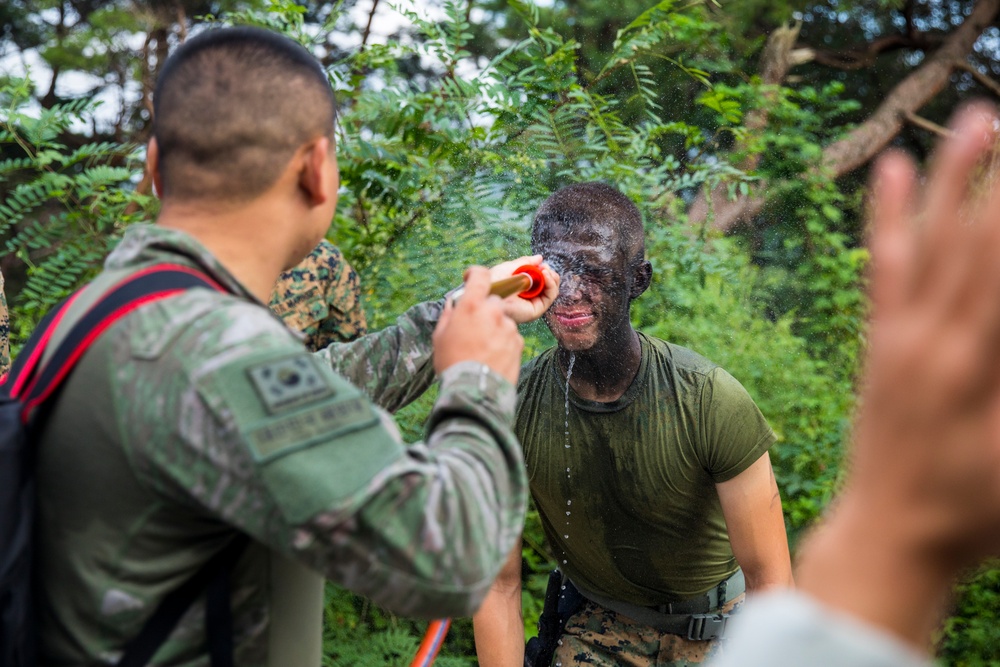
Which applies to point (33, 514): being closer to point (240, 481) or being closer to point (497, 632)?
point (240, 481)

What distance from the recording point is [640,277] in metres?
3.42

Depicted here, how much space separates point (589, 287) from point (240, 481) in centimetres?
216

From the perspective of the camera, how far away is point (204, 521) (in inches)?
54.2

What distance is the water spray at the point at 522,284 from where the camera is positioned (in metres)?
2.01

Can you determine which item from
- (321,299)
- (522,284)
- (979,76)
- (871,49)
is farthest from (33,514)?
(871,49)

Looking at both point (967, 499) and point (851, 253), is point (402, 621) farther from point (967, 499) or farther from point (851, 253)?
point (967, 499)

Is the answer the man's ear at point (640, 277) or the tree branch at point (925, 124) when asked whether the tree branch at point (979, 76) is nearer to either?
the tree branch at point (925, 124)

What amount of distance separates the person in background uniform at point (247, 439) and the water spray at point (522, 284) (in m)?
0.31

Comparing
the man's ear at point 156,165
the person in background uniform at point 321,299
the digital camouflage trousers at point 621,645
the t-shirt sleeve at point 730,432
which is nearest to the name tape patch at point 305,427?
the man's ear at point 156,165

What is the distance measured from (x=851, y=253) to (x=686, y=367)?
3.82m

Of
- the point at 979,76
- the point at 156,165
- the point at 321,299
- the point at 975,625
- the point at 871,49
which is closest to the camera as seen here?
the point at 156,165

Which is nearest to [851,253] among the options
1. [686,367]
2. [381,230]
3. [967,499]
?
[381,230]

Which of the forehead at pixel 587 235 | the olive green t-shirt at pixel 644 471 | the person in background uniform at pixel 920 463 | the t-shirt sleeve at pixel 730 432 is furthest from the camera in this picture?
the forehead at pixel 587 235

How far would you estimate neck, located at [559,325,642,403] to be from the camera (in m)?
3.20
